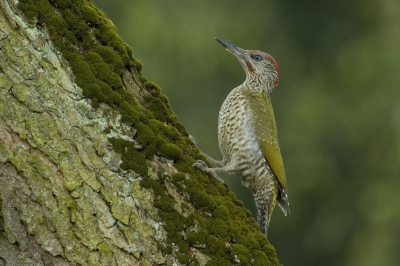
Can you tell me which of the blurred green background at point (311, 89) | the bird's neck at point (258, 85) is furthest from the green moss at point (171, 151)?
the blurred green background at point (311, 89)

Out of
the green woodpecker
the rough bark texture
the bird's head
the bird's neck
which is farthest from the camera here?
the bird's head

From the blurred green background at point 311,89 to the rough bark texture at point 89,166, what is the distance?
430 inches

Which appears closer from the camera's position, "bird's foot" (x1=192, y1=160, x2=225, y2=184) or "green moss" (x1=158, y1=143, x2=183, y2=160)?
"green moss" (x1=158, y1=143, x2=183, y2=160)

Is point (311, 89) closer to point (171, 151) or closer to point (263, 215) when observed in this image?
point (263, 215)

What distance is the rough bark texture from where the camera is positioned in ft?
9.75

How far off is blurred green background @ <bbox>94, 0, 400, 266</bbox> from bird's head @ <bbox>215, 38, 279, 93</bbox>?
25.1ft

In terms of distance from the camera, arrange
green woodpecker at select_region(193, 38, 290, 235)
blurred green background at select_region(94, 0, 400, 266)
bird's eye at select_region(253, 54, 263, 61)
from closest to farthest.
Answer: green woodpecker at select_region(193, 38, 290, 235), bird's eye at select_region(253, 54, 263, 61), blurred green background at select_region(94, 0, 400, 266)

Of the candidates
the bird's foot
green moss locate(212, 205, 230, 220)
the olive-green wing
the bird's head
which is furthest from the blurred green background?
green moss locate(212, 205, 230, 220)

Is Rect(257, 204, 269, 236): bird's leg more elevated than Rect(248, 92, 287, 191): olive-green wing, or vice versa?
Rect(248, 92, 287, 191): olive-green wing

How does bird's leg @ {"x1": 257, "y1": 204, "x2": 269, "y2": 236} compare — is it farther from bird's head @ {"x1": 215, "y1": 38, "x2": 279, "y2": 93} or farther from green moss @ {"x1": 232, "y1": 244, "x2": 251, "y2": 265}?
green moss @ {"x1": 232, "y1": 244, "x2": 251, "y2": 265}

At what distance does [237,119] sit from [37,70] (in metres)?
2.68

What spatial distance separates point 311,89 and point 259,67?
412 inches

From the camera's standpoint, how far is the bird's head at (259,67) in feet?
21.5

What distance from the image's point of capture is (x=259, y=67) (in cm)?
660
